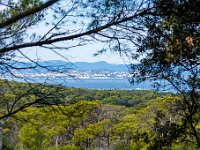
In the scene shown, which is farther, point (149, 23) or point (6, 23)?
point (149, 23)

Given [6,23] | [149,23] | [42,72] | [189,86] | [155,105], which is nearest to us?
[6,23]

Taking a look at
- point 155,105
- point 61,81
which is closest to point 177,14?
point 61,81

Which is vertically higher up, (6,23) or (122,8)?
(122,8)

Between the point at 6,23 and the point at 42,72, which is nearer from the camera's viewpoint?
the point at 6,23

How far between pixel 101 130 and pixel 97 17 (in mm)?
14744

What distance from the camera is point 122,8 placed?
329 cm

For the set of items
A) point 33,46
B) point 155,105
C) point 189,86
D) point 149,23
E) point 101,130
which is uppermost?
point 149,23

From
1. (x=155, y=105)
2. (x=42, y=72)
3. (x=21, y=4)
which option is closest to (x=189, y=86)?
(x=42, y=72)

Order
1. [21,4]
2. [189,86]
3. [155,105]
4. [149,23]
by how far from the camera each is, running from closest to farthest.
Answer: [21,4]
[149,23]
[189,86]
[155,105]

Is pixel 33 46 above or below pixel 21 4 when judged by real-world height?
below

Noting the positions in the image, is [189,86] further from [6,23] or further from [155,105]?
[155,105]

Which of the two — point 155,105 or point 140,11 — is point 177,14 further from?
point 155,105

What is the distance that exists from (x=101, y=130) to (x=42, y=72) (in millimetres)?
14811

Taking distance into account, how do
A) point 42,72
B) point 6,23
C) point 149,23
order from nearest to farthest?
point 6,23
point 42,72
point 149,23
